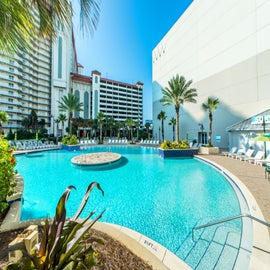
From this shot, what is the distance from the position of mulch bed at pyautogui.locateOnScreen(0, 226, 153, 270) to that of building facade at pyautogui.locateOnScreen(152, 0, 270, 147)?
776 inches

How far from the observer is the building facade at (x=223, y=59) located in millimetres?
17000

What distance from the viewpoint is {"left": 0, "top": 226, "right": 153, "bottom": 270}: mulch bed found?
7.43 ft

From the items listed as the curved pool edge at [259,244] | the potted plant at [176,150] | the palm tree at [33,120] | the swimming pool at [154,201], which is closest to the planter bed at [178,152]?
the potted plant at [176,150]

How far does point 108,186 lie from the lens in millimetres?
7863

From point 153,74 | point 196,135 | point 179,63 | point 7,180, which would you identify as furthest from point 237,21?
point 7,180

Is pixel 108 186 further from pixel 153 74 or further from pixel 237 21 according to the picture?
pixel 153 74

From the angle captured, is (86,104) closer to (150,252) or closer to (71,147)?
(71,147)

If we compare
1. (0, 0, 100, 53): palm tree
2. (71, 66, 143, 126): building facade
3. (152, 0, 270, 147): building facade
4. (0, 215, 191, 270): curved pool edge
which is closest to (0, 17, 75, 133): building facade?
(71, 66, 143, 126): building facade

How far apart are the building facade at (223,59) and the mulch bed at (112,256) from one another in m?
19.7

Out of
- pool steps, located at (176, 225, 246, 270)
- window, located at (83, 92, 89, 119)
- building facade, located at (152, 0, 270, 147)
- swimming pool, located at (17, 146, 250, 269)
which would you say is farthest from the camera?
window, located at (83, 92, 89, 119)

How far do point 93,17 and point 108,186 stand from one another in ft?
23.4

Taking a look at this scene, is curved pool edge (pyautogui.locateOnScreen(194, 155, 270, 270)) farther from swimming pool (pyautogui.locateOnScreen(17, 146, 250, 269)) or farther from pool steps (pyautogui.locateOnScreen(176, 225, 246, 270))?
swimming pool (pyautogui.locateOnScreen(17, 146, 250, 269))

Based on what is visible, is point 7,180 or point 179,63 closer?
point 7,180

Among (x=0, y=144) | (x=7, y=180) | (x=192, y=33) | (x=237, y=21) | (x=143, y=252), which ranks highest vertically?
(x=192, y=33)
